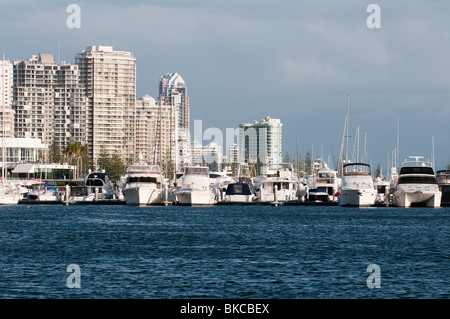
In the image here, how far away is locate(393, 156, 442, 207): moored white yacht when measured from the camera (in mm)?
114438

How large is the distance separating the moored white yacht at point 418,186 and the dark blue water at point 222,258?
95.9 feet

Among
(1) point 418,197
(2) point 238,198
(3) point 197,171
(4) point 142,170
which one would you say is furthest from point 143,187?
(1) point 418,197

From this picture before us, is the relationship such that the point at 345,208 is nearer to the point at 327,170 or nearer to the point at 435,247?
the point at 327,170

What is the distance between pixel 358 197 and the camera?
11800cm

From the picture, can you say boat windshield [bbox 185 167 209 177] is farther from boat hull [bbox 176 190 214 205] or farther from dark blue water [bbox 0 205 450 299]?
dark blue water [bbox 0 205 450 299]

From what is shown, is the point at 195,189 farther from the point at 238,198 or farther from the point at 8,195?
the point at 8,195

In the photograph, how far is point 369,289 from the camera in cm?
3888

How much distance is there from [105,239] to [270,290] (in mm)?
28060

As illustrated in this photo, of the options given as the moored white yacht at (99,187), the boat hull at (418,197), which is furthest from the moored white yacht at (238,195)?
the moored white yacht at (99,187)

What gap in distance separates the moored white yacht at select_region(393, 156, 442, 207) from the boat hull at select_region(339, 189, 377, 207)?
4075 millimetres

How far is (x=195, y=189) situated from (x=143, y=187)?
8336 millimetres

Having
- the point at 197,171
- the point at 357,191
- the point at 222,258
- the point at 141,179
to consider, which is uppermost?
the point at 197,171

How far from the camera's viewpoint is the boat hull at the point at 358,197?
117500 millimetres

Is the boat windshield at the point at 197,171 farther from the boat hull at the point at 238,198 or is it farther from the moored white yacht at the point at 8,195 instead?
the moored white yacht at the point at 8,195
